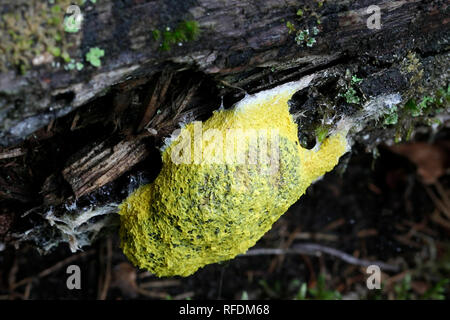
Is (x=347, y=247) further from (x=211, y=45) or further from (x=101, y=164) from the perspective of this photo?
(x=211, y=45)

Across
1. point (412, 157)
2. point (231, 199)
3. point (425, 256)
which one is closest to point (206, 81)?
point (231, 199)

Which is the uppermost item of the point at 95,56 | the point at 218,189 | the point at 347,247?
the point at 95,56

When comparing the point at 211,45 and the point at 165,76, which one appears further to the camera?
the point at 165,76

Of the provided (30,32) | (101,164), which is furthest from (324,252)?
(30,32)

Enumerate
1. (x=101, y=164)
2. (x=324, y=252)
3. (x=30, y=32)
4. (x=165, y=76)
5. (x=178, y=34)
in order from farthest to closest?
(x=324, y=252) < (x=101, y=164) < (x=165, y=76) < (x=178, y=34) < (x=30, y=32)

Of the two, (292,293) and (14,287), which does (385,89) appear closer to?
(292,293)

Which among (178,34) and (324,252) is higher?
(178,34)

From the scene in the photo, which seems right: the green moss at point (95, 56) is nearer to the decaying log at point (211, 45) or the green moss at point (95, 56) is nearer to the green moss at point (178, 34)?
the decaying log at point (211, 45)

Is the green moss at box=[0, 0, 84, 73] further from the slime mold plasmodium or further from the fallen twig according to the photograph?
the fallen twig

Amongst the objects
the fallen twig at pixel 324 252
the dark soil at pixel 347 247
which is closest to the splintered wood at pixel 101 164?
the dark soil at pixel 347 247
